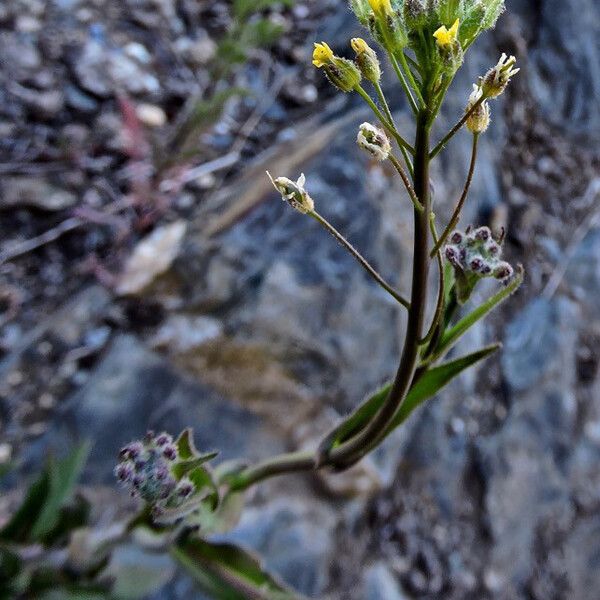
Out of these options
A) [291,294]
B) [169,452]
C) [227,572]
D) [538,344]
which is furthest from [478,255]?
[538,344]

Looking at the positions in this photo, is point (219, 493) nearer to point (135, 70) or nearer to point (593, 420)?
point (593, 420)

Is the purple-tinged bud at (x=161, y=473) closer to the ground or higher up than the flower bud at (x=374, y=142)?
closer to the ground

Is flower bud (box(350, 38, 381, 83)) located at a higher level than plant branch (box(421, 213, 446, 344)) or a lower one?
higher

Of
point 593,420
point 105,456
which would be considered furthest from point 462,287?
point 593,420

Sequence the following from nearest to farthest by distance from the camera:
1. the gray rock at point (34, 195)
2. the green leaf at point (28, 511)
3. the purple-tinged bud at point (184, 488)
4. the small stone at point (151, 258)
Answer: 1. the purple-tinged bud at point (184, 488)
2. the green leaf at point (28, 511)
3. the small stone at point (151, 258)
4. the gray rock at point (34, 195)

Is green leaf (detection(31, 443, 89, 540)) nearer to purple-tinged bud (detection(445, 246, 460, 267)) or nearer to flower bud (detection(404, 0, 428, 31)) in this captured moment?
purple-tinged bud (detection(445, 246, 460, 267))

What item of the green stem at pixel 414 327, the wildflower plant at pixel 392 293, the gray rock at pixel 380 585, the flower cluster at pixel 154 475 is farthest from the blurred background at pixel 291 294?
the green stem at pixel 414 327

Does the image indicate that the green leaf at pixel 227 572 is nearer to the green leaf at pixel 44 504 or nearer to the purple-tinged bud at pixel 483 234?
the green leaf at pixel 44 504

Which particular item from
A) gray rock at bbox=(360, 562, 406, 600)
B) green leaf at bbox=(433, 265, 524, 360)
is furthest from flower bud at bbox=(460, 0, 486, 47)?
gray rock at bbox=(360, 562, 406, 600)
